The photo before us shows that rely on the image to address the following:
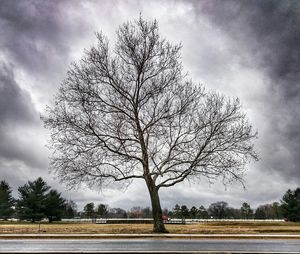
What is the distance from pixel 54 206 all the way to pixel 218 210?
76818mm

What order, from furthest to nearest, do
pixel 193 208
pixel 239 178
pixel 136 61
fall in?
pixel 193 208, pixel 136 61, pixel 239 178

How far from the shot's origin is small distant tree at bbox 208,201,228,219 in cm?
11919

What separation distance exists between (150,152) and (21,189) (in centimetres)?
4370

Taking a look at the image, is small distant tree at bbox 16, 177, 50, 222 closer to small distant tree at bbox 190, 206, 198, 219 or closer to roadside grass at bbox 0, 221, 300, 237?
roadside grass at bbox 0, 221, 300, 237

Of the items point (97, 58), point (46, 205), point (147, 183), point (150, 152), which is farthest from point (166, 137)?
point (46, 205)

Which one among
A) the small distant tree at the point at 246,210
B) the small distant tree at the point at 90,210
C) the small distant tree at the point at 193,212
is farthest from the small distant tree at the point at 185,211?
the small distant tree at the point at 246,210

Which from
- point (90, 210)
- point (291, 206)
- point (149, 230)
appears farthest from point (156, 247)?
point (90, 210)

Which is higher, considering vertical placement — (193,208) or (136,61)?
(136,61)

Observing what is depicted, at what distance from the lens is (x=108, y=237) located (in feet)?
63.2

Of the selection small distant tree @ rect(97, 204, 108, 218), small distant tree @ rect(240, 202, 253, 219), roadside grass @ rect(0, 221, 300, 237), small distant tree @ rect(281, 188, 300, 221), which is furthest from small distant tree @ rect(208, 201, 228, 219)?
roadside grass @ rect(0, 221, 300, 237)

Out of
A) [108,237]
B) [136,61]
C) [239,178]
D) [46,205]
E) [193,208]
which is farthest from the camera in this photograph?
[193,208]

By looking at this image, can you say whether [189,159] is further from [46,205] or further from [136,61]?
[46,205]

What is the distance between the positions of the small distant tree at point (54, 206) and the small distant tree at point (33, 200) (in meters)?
0.63

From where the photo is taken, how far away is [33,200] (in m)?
58.0
